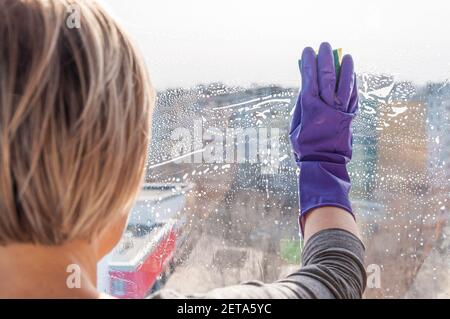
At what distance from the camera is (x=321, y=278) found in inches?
35.7

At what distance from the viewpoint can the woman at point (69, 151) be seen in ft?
2.38

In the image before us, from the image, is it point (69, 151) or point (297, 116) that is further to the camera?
point (297, 116)

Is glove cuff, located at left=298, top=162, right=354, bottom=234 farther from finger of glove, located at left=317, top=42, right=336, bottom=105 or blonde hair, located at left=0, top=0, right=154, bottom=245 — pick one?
blonde hair, located at left=0, top=0, right=154, bottom=245

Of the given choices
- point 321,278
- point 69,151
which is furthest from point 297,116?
point 69,151

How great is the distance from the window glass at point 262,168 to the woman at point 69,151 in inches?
14.4

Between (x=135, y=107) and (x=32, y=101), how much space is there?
0.51 ft

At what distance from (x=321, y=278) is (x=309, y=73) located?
44cm

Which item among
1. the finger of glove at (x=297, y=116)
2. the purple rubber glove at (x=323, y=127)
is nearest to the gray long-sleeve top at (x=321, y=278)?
the purple rubber glove at (x=323, y=127)

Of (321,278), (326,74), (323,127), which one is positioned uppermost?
(326,74)

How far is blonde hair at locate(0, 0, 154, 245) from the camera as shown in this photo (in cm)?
72

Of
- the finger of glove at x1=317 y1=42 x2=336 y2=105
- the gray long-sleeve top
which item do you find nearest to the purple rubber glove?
the finger of glove at x1=317 y1=42 x2=336 y2=105

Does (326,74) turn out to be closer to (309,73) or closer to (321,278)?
(309,73)
